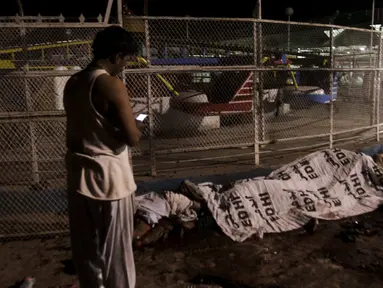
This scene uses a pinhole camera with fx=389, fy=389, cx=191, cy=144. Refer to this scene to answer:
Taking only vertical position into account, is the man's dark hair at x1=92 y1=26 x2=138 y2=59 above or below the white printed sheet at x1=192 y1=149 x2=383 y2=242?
above

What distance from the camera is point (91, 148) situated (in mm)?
2410

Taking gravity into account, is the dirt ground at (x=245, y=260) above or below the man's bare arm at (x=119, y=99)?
below

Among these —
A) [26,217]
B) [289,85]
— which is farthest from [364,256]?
[289,85]

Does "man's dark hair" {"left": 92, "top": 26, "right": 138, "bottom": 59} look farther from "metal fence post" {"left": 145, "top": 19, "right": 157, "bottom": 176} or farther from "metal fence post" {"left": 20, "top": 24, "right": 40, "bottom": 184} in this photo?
"metal fence post" {"left": 20, "top": 24, "right": 40, "bottom": 184}

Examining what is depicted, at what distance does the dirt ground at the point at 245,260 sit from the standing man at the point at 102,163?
1284 millimetres

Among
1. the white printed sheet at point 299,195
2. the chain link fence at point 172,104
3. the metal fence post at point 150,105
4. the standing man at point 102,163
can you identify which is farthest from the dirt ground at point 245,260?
the metal fence post at point 150,105

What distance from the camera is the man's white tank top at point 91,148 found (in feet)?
7.76

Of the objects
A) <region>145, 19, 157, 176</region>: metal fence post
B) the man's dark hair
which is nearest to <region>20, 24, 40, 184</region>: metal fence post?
<region>145, 19, 157, 176</region>: metal fence post

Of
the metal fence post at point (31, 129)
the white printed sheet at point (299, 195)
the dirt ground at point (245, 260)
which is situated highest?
the metal fence post at point (31, 129)

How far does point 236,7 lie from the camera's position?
129ft

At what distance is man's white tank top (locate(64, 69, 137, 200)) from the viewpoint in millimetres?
2365

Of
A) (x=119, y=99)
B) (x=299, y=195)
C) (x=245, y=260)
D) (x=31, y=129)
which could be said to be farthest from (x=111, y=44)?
(x=31, y=129)

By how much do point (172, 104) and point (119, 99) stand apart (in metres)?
8.07

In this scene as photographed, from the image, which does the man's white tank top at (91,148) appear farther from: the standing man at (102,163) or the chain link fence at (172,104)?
the chain link fence at (172,104)
